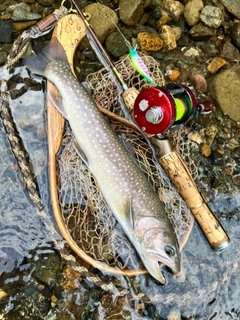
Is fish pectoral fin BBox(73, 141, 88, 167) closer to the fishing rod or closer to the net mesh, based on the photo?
the net mesh

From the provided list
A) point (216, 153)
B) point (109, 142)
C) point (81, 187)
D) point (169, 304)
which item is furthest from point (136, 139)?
point (169, 304)

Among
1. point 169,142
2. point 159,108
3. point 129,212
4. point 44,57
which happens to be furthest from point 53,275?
point 44,57

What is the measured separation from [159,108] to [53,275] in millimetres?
1615

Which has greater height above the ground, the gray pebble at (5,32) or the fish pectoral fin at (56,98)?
the gray pebble at (5,32)

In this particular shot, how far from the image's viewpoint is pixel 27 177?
10.4ft

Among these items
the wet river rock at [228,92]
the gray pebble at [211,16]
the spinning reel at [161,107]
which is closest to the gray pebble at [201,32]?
the gray pebble at [211,16]

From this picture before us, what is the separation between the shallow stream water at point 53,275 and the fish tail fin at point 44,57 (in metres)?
0.27

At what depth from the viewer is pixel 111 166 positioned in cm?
300

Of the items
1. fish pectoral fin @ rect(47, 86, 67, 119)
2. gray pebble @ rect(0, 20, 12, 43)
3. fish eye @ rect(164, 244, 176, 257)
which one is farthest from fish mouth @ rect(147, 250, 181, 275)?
gray pebble @ rect(0, 20, 12, 43)

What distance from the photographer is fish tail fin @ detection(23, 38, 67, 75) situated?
3123mm

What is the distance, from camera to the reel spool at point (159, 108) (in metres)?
2.65

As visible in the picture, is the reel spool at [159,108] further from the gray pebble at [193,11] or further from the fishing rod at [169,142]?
the gray pebble at [193,11]

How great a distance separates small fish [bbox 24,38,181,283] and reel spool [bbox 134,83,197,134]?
34 centimetres

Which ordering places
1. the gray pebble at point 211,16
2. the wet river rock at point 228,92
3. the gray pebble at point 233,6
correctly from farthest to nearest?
the gray pebble at point 233,6, the gray pebble at point 211,16, the wet river rock at point 228,92
